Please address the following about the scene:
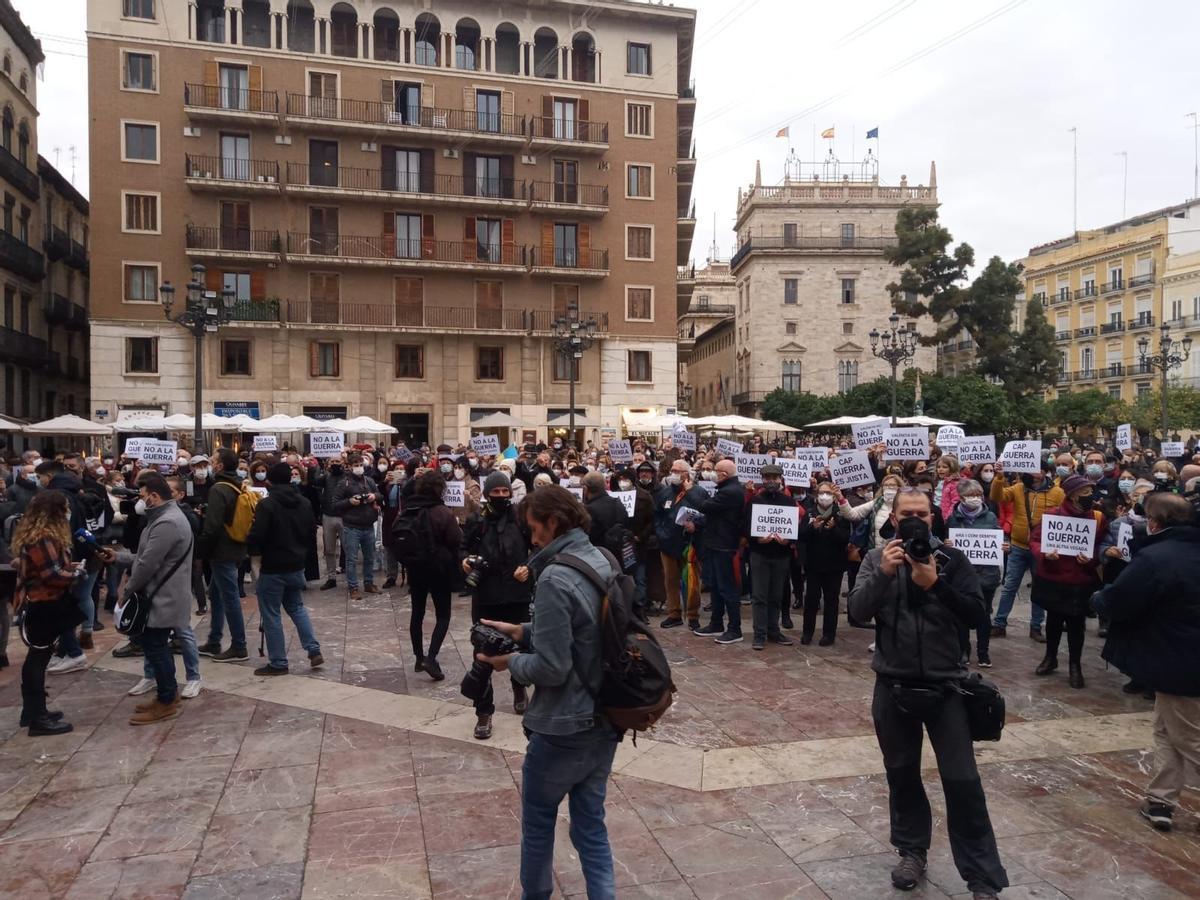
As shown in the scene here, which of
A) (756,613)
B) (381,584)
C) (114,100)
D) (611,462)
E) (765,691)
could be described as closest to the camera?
(765,691)

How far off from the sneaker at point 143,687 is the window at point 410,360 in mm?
28299

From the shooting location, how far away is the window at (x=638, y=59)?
3631cm

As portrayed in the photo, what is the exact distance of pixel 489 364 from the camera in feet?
116

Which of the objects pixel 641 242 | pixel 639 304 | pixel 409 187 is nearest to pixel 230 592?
pixel 409 187

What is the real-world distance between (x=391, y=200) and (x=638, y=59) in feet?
41.0

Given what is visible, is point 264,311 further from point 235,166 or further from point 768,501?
point 768,501

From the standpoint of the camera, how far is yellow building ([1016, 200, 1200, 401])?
163ft

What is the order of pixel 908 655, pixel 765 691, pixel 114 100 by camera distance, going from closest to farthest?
pixel 908 655
pixel 765 691
pixel 114 100

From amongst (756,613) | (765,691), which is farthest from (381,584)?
(765,691)

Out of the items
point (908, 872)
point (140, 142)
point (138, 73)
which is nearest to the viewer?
point (908, 872)

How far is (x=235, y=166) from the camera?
32.5 metres

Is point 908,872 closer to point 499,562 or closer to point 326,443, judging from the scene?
point 499,562

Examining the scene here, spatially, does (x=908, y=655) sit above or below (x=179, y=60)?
below

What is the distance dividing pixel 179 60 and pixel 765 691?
3451 cm
